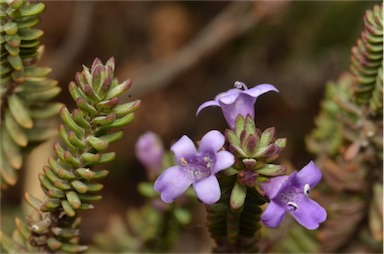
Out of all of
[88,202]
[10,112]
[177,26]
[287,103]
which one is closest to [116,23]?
[177,26]

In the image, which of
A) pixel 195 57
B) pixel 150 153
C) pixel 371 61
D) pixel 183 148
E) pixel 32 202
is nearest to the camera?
pixel 183 148

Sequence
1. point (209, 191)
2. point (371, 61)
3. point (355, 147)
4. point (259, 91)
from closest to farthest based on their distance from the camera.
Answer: point (209, 191) → point (259, 91) → point (371, 61) → point (355, 147)

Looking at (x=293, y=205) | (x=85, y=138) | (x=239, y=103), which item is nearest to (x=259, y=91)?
(x=239, y=103)

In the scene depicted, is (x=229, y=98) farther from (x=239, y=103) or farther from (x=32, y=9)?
(x=32, y=9)

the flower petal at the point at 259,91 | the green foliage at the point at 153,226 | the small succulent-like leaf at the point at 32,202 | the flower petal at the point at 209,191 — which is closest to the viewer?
the flower petal at the point at 209,191

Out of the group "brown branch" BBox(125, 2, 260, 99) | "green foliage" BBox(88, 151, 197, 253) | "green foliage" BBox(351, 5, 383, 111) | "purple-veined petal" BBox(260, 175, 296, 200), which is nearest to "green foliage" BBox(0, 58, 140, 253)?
"purple-veined petal" BBox(260, 175, 296, 200)

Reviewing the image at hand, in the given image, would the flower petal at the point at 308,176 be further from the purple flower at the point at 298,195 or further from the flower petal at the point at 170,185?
the flower petal at the point at 170,185

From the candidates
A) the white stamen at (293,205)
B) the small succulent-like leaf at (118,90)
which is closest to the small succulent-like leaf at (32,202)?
the small succulent-like leaf at (118,90)

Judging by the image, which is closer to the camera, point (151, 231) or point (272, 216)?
point (272, 216)

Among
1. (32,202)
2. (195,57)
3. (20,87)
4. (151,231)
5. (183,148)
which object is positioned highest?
(183,148)
